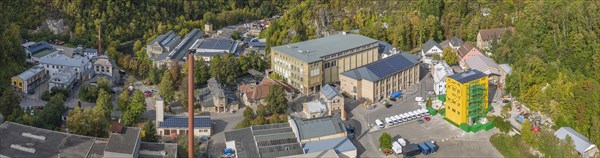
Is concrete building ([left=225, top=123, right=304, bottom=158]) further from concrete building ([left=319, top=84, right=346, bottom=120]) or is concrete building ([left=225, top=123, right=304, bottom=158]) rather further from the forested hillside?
the forested hillside

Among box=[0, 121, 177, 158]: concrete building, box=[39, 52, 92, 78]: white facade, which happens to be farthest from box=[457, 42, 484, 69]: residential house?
box=[39, 52, 92, 78]: white facade

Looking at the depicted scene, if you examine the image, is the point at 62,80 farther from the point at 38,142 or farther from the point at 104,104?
the point at 38,142

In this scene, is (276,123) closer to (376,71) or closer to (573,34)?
(376,71)

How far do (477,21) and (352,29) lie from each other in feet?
16.0

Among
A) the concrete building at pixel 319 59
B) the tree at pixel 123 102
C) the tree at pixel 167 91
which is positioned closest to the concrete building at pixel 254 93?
the concrete building at pixel 319 59

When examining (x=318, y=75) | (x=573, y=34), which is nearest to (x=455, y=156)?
(x=318, y=75)

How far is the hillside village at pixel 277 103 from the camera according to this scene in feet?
47.1

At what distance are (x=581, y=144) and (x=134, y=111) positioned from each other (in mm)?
10563

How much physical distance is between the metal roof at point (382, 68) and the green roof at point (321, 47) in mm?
1137

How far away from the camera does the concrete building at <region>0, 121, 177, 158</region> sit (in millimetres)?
13391

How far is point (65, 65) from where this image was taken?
65.7 ft

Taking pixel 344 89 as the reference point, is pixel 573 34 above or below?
above

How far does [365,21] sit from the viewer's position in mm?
26562

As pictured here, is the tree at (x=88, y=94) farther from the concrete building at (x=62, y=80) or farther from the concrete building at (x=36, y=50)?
the concrete building at (x=36, y=50)
